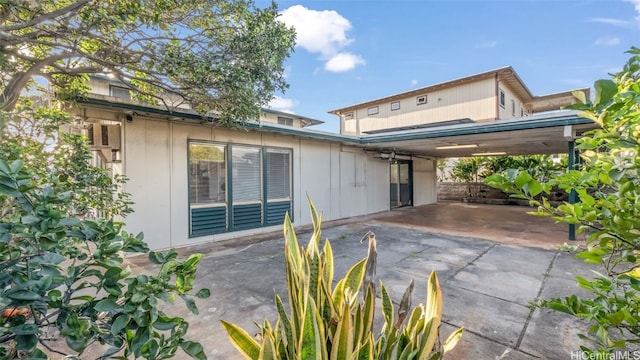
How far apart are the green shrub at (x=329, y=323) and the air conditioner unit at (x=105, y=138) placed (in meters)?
5.13

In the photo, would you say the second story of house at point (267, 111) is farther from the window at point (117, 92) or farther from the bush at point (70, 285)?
the bush at point (70, 285)

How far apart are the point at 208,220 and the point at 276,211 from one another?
1.77 m

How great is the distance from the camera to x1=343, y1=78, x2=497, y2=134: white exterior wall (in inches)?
511

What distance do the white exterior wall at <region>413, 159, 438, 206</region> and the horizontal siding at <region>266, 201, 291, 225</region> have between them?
7.28 m

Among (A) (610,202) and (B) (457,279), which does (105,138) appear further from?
(A) (610,202)

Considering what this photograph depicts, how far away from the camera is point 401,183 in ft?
39.7

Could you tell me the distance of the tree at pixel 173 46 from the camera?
308 cm

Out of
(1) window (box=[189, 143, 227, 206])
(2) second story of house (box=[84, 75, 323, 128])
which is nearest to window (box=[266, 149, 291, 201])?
(1) window (box=[189, 143, 227, 206])

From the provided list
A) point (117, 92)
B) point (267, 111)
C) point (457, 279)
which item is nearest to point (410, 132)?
point (457, 279)

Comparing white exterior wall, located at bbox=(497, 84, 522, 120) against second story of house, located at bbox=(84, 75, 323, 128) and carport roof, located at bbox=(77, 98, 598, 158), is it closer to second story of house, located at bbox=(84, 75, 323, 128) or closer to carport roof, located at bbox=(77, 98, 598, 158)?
carport roof, located at bbox=(77, 98, 598, 158)

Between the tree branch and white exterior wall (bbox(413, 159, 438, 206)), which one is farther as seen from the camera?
white exterior wall (bbox(413, 159, 438, 206))

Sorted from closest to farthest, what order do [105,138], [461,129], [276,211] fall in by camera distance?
[105,138], [461,129], [276,211]

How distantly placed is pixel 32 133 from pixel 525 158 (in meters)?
17.0

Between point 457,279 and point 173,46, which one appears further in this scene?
point 457,279
